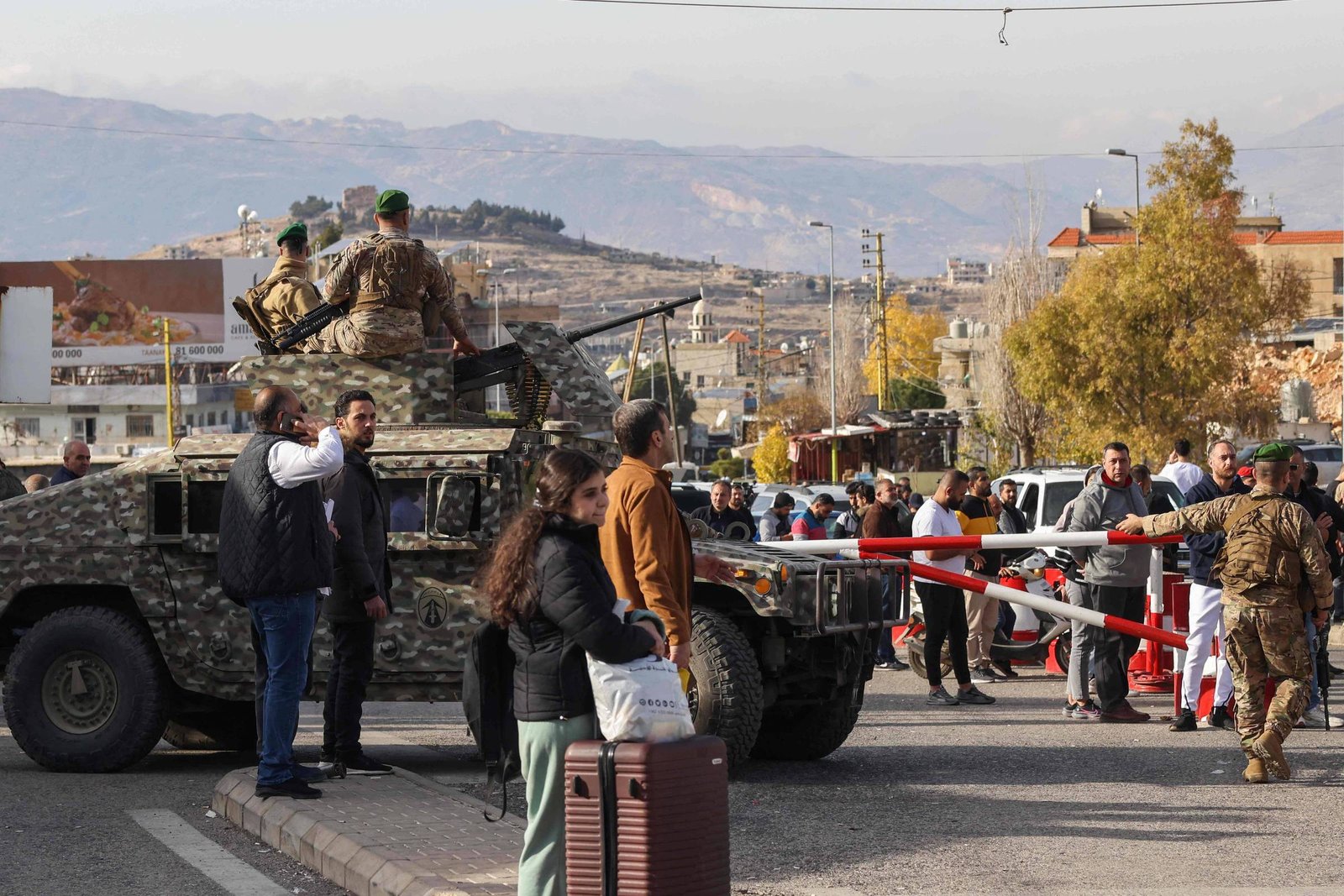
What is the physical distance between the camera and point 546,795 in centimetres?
576

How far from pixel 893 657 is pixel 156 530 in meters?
8.35

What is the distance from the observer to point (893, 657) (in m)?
16.5

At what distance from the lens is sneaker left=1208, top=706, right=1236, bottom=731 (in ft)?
38.0

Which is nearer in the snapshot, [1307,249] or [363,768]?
[363,768]

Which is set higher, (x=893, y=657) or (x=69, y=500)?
(x=69, y=500)

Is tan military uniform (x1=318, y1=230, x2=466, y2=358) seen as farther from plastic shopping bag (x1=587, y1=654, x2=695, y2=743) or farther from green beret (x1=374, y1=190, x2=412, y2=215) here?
plastic shopping bag (x1=587, y1=654, x2=695, y2=743)

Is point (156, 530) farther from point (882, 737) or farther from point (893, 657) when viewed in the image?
point (893, 657)

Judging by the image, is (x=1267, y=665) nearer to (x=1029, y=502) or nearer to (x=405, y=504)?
(x=405, y=504)

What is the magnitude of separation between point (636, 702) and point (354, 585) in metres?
3.62

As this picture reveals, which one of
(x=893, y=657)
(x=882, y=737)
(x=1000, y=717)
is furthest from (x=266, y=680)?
(x=893, y=657)

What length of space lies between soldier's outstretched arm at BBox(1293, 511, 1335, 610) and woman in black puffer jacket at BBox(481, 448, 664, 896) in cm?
512

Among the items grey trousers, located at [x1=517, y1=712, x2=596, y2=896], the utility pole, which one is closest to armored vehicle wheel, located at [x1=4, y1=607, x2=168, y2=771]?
grey trousers, located at [x1=517, y1=712, x2=596, y2=896]

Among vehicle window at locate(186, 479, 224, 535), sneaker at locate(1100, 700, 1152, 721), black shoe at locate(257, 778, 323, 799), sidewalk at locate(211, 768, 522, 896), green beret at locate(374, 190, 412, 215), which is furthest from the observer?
sneaker at locate(1100, 700, 1152, 721)

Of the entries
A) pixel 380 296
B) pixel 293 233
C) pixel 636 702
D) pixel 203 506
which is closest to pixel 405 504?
pixel 203 506
